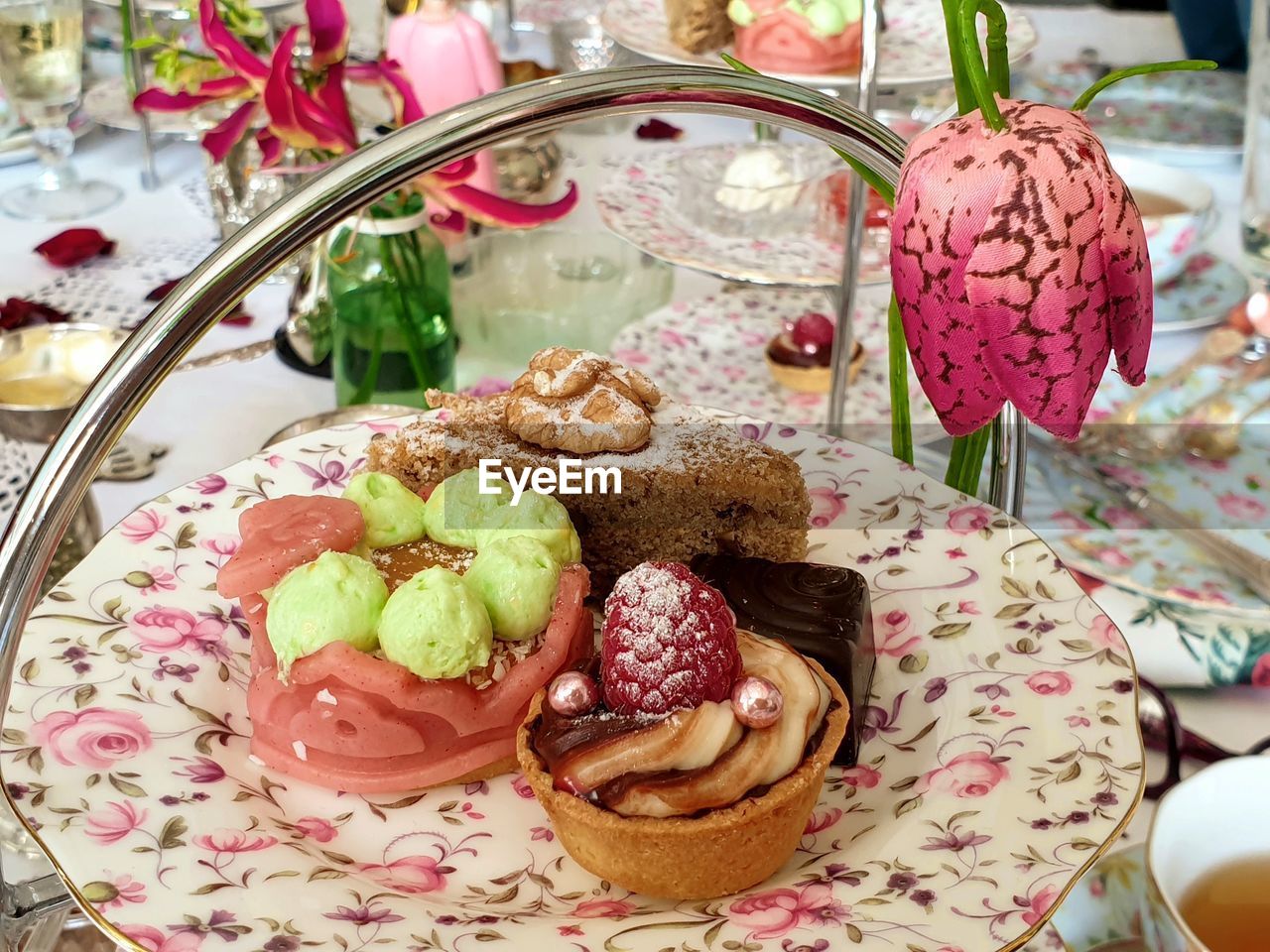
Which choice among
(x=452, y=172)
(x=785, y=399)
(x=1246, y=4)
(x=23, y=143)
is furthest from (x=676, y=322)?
(x=1246, y=4)

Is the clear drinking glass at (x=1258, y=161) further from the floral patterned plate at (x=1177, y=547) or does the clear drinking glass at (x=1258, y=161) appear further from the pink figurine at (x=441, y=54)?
the pink figurine at (x=441, y=54)

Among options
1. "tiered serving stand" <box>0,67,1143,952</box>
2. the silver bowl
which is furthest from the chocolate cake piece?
the silver bowl

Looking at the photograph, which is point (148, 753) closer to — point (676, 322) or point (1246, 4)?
point (676, 322)

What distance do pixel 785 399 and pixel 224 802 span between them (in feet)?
2.72

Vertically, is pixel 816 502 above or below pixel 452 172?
below

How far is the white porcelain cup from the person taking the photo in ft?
2.17

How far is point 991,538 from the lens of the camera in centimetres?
80

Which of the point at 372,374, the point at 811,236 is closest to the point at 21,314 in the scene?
the point at 372,374

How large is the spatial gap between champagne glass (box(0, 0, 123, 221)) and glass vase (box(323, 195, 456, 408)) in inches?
20.6

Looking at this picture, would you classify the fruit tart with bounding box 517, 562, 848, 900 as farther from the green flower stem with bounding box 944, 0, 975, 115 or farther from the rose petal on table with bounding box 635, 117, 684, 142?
the rose petal on table with bounding box 635, 117, 684, 142

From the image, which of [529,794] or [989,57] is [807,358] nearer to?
[529,794]

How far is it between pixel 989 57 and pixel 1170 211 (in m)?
1.06

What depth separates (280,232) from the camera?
42 cm

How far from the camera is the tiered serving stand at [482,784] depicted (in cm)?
45
